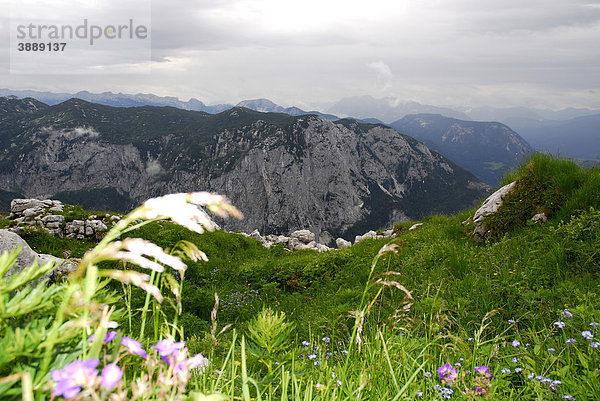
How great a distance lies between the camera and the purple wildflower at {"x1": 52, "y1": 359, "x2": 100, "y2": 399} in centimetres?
84

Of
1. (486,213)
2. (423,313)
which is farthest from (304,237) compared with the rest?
(423,313)

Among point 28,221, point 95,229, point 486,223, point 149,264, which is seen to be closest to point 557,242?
point 486,223

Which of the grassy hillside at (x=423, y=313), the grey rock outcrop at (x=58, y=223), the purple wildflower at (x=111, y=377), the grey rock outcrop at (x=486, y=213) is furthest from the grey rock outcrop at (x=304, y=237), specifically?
the purple wildflower at (x=111, y=377)

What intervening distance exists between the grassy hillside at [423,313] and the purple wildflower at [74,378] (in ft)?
2.13

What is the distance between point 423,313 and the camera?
545cm

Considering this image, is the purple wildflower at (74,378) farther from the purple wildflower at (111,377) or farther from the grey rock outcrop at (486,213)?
the grey rock outcrop at (486,213)

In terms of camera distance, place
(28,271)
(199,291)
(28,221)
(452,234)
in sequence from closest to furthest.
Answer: (28,271) → (199,291) → (452,234) → (28,221)

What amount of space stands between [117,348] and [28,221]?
62.6 ft

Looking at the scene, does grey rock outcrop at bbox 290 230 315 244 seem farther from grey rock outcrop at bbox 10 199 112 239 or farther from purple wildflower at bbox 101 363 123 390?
purple wildflower at bbox 101 363 123 390

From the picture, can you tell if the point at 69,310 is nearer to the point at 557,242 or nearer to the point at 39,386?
the point at 39,386

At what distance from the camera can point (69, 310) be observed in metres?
1.04

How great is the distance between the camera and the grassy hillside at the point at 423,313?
285cm

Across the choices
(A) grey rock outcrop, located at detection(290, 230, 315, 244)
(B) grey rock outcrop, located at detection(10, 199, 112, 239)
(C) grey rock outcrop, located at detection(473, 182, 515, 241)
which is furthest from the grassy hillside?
(A) grey rock outcrop, located at detection(290, 230, 315, 244)

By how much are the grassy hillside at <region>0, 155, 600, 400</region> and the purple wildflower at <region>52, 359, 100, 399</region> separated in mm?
648
